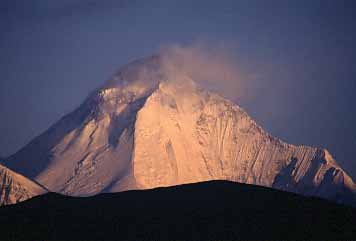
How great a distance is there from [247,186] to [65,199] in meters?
35.3

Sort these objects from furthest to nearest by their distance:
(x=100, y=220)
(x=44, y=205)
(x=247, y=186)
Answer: (x=247, y=186) → (x=44, y=205) → (x=100, y=220)

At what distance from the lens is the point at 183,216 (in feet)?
554

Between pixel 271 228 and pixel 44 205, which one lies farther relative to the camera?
pixel 44 205

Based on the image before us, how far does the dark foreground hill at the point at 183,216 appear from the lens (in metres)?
156

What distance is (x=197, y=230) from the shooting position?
160 meters

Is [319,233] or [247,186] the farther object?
[247,186]

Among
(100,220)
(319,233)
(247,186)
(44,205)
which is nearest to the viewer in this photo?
(319,233)

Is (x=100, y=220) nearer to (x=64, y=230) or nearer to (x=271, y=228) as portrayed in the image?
(x=64, y=230)

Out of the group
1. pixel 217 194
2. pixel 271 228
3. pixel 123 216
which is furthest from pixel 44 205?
pixel 271 228

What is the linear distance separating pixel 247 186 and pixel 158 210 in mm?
25580

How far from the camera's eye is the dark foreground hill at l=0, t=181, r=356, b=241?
156 metres

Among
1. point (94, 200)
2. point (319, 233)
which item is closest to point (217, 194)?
point (94, 200)

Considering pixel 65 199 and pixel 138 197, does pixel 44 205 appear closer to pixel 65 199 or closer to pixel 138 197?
pixel 65 199

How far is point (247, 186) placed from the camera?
193375 mm
